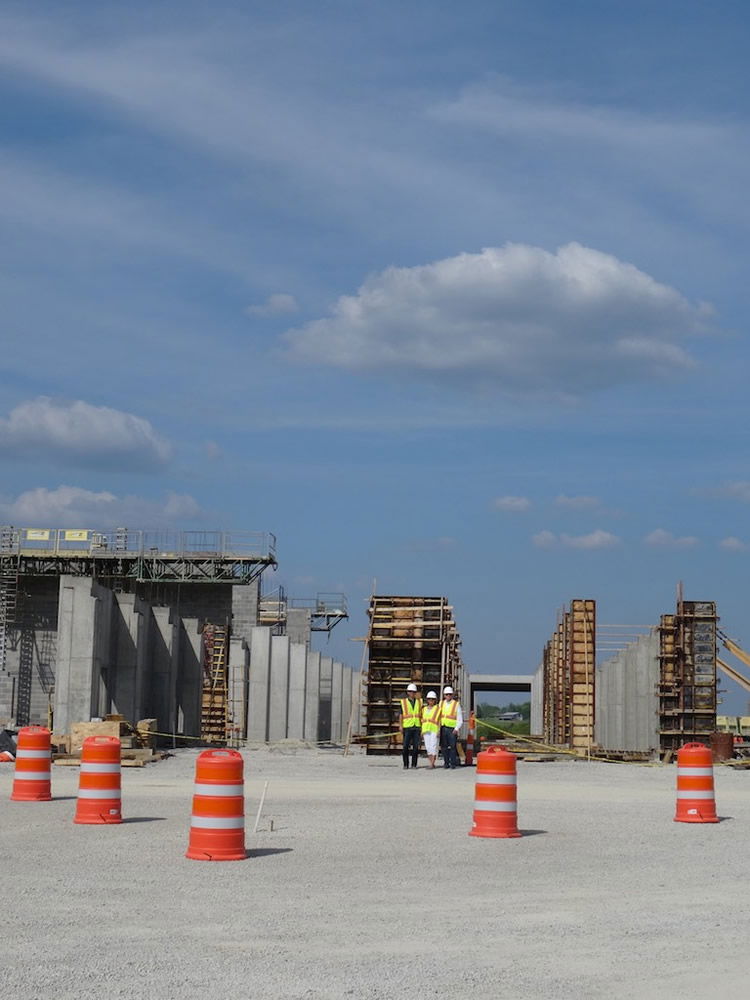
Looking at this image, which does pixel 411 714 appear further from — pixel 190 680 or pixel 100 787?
pixel 190 680

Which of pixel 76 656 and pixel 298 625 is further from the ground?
pixel 298 625

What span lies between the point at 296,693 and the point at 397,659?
52.3 feet

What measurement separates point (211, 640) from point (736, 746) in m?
27.2

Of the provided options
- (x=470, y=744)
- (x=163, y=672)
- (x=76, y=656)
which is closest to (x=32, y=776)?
(x=470, y=744)

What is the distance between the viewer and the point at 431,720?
2750 cm

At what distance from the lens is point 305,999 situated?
21.0ft

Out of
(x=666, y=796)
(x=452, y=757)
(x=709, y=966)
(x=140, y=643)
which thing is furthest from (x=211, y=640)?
(x=709, y=966)

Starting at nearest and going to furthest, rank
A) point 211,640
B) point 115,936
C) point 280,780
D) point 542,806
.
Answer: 1. point 115,936
2. point 542,806
3. point 280,780
4. point 211,640

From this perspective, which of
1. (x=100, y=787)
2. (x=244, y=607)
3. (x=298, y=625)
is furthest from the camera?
(x=298, y=625)

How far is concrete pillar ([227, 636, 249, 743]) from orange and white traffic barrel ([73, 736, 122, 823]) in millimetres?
36367

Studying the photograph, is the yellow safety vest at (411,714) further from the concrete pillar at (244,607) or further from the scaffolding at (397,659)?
the concrete pillar at (244,607)

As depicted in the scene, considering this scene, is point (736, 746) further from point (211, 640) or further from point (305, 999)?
point (305, 999)

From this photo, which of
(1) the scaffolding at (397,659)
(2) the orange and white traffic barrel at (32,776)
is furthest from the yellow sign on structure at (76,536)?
(2) the orange and white traffic barrel at (32,776)

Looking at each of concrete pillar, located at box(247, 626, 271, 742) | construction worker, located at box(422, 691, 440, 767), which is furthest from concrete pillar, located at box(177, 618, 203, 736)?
construction worker, located at box(422, 691, 440, 767)
